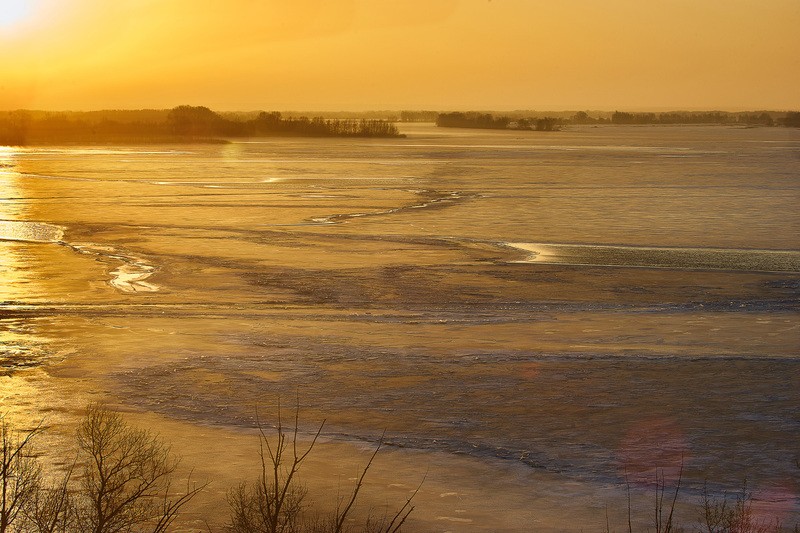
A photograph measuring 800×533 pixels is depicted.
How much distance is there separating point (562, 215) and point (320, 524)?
20703 millimetres

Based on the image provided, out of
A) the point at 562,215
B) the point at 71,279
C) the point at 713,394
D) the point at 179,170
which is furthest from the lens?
the point at 179,170

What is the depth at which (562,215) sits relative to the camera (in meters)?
26.6

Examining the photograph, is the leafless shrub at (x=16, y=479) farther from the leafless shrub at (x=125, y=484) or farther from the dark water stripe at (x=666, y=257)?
the dark water stripe at (x=666, y=257)

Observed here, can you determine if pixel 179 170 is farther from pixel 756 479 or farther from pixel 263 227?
pixel 756 479

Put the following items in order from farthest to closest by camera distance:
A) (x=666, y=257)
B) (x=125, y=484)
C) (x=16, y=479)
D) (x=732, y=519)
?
(x=666, y=257) < (x=125, y=484) < (x=732, y=519) < (x=16, y=479)

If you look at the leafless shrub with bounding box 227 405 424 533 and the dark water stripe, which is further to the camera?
the dark water stripe

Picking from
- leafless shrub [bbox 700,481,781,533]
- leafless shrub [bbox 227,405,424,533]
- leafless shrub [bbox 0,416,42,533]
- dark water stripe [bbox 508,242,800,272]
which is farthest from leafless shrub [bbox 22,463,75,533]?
dark water stripe [bbox 508,242,800,272]

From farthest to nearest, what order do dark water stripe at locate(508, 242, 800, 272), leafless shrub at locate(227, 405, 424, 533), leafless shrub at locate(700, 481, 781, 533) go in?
dark water stripe at locate(508, 242, 800, 272), leafless shrub at locate(700, 481, 781, 533), leafless shrub at locate(227, 405, 424, 533)

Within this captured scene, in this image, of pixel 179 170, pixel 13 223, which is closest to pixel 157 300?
pixel 13 223

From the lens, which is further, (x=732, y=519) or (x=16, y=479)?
(x=732, y=519)

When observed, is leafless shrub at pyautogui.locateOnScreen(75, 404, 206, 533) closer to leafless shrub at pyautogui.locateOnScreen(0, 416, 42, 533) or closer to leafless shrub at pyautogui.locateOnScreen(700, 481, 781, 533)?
leafless shrub at pyautogui.locateOnScreen(0, 416, 42, 533)

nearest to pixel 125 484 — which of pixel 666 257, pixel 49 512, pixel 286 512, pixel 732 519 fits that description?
pixel 49 512

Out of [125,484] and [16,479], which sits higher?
[16,479]

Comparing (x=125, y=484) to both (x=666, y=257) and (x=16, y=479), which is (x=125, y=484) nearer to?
(x=16, y=479)
